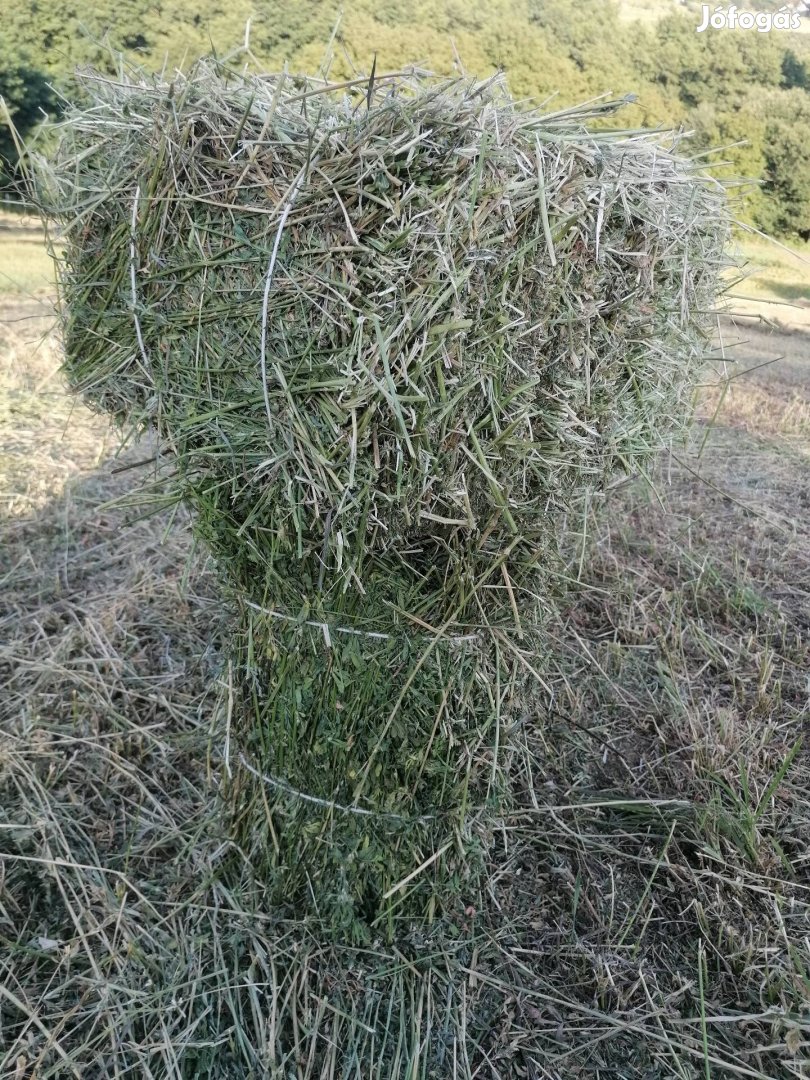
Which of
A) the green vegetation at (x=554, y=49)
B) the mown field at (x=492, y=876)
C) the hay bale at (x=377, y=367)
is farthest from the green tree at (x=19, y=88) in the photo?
the hay bale at (x=377, y=367)

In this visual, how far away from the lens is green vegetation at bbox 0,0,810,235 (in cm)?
1808

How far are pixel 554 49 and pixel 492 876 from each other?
25463mm

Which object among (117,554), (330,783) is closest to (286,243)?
(330,783)

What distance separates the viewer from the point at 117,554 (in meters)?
3.33

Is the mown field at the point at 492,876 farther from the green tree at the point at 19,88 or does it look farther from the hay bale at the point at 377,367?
the green tree at the point at 19,88

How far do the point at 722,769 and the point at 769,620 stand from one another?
37.4 inches

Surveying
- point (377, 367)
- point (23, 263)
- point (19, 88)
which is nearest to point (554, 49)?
point (19, 88)

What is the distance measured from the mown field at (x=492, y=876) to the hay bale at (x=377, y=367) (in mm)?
212

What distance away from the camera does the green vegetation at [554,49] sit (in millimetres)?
18078

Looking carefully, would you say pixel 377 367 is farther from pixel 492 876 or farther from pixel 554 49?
pixel 554 49

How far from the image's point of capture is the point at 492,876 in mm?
2031

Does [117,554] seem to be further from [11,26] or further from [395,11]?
[395,11]

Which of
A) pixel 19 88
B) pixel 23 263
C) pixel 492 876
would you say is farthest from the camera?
pixel 19 88

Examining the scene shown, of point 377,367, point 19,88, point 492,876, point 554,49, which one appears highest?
point 554,49
